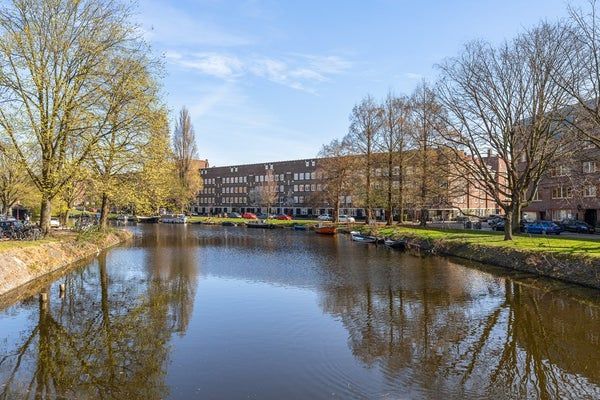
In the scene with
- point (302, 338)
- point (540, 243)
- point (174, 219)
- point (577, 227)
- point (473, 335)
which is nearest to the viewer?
point (302, 338)

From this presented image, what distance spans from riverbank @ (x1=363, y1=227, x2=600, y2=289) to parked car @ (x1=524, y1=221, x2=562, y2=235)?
13036mm

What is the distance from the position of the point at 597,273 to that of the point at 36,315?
24.5 m

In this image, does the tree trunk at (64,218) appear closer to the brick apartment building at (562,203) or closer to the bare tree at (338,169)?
the bare tree at (338,169)

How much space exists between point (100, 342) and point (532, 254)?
2493 cm

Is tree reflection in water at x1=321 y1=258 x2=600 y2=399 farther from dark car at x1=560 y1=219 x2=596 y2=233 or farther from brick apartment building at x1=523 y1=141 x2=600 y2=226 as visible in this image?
brick apartment building at x1=523 y1=141 x2=600 y2=226

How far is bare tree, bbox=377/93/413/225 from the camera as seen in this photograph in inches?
2274

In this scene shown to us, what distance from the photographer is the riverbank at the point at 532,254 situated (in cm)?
2484

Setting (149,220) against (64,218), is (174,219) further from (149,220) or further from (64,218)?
(64,218)

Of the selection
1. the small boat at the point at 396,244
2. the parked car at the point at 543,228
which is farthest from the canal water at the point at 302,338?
the parked car at the point at 543,228

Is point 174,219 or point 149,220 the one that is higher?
point 174,219

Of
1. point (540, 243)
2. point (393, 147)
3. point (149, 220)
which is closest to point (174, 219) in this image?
point (149, 220)

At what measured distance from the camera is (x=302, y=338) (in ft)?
49.9

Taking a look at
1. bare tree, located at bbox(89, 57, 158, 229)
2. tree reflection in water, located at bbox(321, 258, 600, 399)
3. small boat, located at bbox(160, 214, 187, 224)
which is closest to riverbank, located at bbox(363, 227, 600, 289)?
tree reflection in water, located at bbox(321, 258, 600, 399)

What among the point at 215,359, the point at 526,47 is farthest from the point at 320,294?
the point at 526,47
